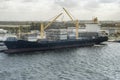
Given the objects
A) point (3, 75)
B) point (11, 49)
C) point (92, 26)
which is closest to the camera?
point (3, 75)

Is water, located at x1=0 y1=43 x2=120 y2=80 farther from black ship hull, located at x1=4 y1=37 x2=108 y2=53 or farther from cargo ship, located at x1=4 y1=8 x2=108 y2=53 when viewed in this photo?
cargo ship, located at x1=4 y1=8 x2=108 y2=53

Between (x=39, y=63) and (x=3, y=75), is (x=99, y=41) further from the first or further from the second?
(x=3, y=75)

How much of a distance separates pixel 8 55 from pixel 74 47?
2634 centimetres

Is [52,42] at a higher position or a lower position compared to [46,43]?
higher

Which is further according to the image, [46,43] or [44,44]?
[46,43]

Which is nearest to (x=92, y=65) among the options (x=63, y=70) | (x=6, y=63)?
(x=63, y=70)

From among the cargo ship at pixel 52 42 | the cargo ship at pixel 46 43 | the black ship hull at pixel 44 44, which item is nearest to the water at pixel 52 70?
the black ship hull at pixel 44 44

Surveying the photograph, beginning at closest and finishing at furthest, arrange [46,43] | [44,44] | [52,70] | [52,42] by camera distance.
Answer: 1. [52,70]
2. [44,44]
3. [46,43]
4. [52,42]

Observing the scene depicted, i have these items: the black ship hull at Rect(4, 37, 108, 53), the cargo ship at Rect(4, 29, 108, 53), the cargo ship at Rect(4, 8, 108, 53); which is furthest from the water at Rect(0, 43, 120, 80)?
the cargo ship at Rect(4, 8, 108, 53)

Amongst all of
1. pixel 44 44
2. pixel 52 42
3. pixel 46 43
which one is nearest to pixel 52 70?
pixel 44 44

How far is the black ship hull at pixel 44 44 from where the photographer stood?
70.4 meters

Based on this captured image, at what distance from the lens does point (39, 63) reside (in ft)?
180

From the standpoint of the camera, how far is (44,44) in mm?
77938

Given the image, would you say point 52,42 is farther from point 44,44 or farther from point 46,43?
point 44,44
